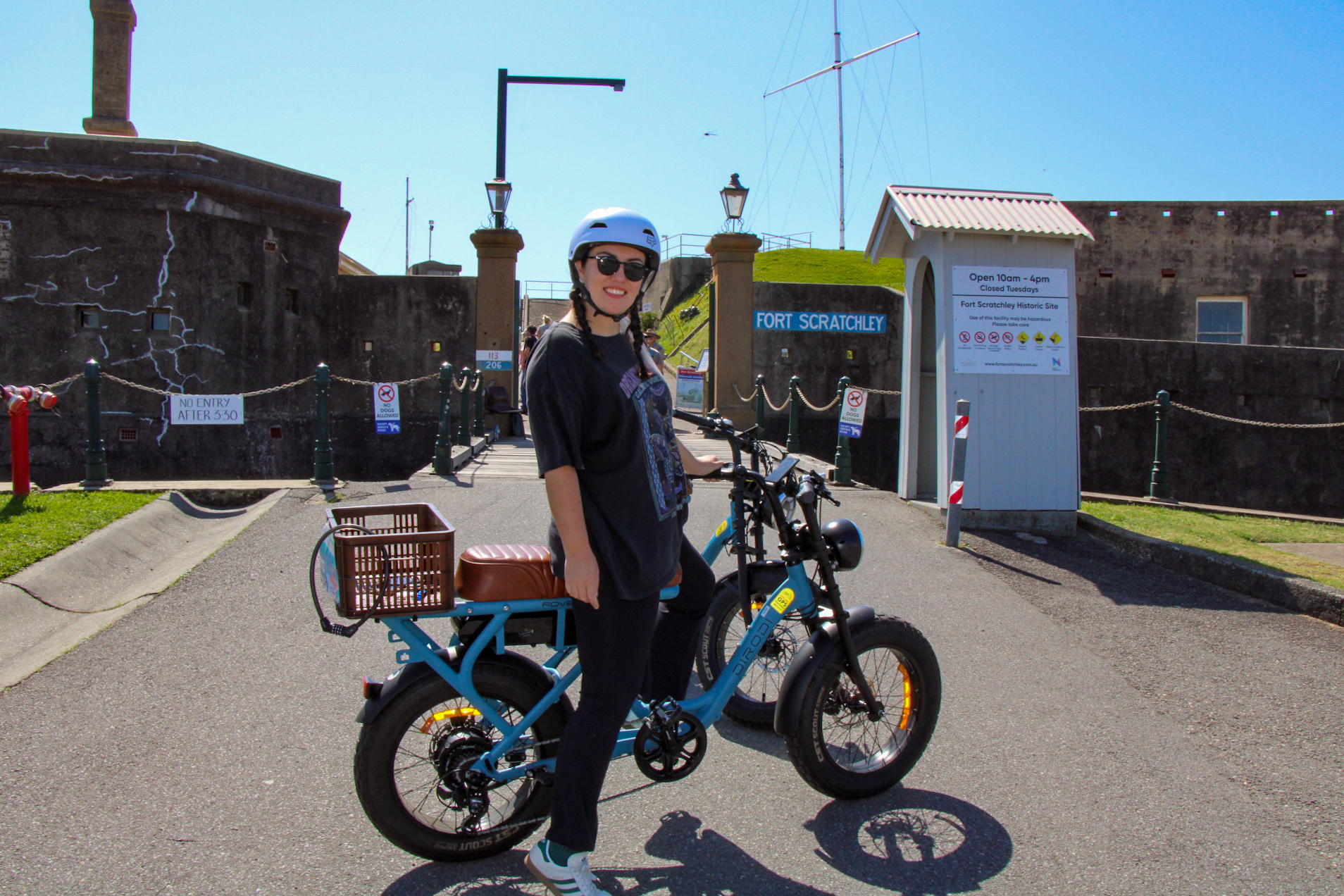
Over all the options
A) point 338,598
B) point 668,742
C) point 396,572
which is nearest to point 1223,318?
point 668,742

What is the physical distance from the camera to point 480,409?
16.6 m

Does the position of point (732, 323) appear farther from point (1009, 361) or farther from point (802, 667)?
point (802, 667)

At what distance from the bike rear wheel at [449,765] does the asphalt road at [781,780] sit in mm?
120

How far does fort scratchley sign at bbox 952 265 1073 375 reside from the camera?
8.41 metres

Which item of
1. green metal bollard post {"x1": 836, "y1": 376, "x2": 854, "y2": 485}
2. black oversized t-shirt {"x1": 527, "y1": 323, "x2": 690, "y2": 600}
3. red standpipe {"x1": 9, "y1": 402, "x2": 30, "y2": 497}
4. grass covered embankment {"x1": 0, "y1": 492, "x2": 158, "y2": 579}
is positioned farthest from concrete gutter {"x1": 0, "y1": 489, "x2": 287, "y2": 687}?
green metal bollard post {"x1": 836, "y1": 376, "x2": 854, "y2": 485}

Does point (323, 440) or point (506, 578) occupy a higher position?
point (323, 440)

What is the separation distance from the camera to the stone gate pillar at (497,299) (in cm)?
1647

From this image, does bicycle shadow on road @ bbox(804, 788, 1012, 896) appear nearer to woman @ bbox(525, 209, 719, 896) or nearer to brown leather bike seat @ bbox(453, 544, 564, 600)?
woman @ bbox(525, 209, 719, 896)

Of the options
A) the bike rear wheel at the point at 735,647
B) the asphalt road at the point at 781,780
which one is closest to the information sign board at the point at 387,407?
the asphalt road at the point at 781,780

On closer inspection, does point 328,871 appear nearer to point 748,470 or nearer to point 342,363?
point 748,470

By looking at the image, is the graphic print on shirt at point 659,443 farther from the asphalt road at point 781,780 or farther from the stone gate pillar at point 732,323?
the stone gate pillar at point 732,323

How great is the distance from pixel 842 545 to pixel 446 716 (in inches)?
58.2

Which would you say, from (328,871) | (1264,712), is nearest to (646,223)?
(328,871)

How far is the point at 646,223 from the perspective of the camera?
2.70 metres
